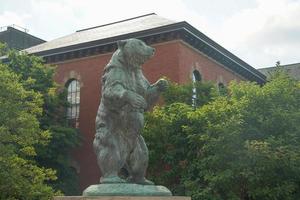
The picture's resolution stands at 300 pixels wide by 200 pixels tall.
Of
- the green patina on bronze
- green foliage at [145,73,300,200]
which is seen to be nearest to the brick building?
green foliage at [145,73,300,200]

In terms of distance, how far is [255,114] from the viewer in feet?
54.1

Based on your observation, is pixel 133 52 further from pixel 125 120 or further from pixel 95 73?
pixel 95 73

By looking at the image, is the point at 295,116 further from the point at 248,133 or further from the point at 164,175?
the point at 164,175

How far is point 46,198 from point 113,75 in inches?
405

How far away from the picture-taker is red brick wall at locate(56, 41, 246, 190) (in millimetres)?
26406

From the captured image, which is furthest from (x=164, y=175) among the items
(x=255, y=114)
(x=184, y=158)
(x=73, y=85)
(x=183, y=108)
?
(x=73, y=85)

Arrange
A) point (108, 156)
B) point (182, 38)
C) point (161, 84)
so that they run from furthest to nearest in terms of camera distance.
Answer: point (182, 38)
point (161, 84)
point (108, 156)

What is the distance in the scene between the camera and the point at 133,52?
22.9 feet

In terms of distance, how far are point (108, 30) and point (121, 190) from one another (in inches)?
982

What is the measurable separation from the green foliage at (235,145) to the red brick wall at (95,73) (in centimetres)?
720

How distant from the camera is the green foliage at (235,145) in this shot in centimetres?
1498

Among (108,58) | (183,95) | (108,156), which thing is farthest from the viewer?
(108,58)

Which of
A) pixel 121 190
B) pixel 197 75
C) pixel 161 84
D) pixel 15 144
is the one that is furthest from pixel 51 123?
pixel 121 190

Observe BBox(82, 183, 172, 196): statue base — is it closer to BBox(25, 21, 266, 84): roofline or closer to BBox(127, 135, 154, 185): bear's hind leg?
BBox(127, 135, 154, 185): bear's hind leg
